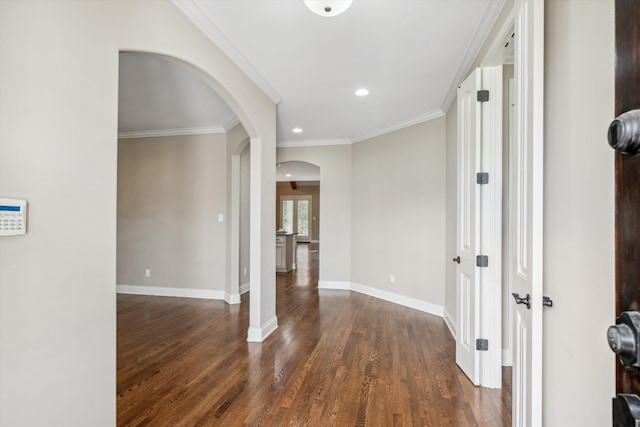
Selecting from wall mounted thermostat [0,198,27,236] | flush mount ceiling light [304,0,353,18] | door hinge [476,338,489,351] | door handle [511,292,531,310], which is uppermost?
flush mount ceiling light [304,0,353,18]

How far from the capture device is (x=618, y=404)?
1.62 ft

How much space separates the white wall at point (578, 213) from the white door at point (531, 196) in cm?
7

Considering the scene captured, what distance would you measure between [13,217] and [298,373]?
84.6 inches

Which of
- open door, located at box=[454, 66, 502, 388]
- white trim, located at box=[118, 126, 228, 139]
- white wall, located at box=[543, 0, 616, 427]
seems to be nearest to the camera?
white wall, located at box=[543, 0, 616, 427]

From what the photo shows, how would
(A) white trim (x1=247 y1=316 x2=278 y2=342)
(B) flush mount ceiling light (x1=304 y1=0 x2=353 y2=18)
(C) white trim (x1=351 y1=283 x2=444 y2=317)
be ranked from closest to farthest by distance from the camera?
(B) flush mount ceiling light (x1=304 y1=0 x2=353 y2=18) → (A) white trim (x1=247 y1=316 x2=278 y2=342) → (C) white trim (x1=351 y1=283 x2=444 y2=317)

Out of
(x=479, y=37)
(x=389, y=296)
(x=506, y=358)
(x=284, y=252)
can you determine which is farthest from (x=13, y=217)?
(x=284, y=252)

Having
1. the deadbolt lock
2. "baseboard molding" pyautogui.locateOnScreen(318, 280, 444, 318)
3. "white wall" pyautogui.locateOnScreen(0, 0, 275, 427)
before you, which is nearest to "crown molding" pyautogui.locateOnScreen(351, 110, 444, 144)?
"baseboard molding" pyautogui.locateOnScreen(318, 280, 444, 318)

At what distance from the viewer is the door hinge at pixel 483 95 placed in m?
2.23

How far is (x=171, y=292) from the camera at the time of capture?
486 centimetres

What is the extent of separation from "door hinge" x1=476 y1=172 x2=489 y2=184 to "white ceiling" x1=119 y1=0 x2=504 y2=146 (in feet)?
3.40

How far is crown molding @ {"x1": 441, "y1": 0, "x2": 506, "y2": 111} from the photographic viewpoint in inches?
76.8

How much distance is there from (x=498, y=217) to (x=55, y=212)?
2.59m

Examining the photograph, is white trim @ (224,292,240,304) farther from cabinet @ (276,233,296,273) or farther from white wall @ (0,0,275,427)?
white wall @ (0,0,275,427)

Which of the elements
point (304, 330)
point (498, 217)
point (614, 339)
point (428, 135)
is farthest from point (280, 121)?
point (614, 339)
